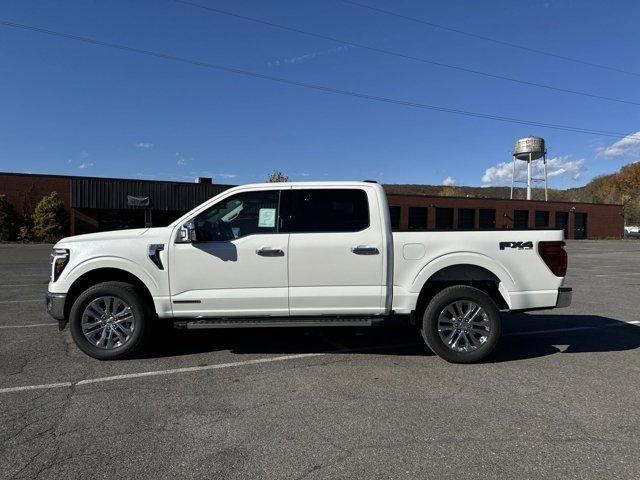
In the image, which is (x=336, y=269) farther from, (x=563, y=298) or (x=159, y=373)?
(x=563, y=298)

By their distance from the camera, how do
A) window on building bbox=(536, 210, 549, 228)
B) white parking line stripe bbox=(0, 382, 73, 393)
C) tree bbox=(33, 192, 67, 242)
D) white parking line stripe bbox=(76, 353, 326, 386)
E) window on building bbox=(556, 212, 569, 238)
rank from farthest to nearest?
window on building bbox=(556, 212, 569, 238), window on building bbox=(536, 210, 549, 228), tree bbox=(33, 192, 67, 242), white parking line stripe bbox=(76, 353, 326, 386), white parking line stripe bbox=(0, 382, 73, 393)

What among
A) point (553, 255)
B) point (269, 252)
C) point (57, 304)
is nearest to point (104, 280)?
point (57, 304)

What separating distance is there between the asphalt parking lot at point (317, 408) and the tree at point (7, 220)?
3118 centimetres

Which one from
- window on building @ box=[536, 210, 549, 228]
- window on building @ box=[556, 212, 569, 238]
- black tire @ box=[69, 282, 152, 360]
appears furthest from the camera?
window on building @ box=[556, 212, 569, 238]

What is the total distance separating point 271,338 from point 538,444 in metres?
3.76

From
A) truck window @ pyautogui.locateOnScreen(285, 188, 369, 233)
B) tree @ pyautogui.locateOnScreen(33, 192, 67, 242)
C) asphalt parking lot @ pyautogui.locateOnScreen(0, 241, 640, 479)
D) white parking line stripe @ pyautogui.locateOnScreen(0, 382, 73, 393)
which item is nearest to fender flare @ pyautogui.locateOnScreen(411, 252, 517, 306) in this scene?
truck window @ pyautogui.locateOnScreen(285, 188, 369, 233)

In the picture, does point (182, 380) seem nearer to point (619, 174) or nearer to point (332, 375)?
point (332, 375)

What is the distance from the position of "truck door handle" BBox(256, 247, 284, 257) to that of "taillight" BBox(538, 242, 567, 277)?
9.57 ft

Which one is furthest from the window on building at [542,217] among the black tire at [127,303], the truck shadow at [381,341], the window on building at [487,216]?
the black tire at [127,303]

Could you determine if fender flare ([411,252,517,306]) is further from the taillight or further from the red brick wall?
the red brick wall

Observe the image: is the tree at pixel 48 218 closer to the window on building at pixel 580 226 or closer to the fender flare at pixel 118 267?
the fender flare at pixel 118 267

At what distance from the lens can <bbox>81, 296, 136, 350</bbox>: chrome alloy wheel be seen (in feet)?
17.9

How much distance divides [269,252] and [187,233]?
0.92 meters

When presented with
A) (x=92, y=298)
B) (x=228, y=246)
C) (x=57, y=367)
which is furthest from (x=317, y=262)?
(x=57, y=367)
